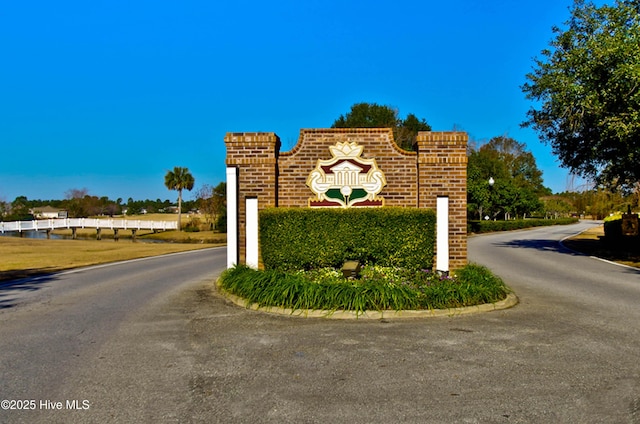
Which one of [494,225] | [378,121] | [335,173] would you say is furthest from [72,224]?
[335,173]

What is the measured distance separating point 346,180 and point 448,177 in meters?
2.33

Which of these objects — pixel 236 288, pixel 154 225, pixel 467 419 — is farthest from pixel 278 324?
pixel 154 225

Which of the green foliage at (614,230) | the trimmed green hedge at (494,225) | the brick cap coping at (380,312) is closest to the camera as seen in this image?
the brick cap coping at (380,312)

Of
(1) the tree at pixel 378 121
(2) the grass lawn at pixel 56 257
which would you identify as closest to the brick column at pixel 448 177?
(2) the grass lawn at pixel 56 257

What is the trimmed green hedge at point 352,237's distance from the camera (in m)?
10.0

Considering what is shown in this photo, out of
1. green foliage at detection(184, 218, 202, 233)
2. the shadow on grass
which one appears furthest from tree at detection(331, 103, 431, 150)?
the shadow on grass

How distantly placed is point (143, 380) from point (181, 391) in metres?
0.57

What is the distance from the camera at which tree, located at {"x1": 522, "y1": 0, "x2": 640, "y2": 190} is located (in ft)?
48.9

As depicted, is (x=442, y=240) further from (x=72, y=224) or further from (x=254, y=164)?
(x=72, y=224)

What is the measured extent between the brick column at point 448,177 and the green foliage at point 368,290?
131 centimetres

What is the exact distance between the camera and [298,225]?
33.4 feet

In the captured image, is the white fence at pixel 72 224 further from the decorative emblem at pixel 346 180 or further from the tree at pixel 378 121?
the decorative emblem at pixel 346 180

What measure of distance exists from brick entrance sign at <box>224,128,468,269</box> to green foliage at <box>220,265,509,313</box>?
1963 millimetres

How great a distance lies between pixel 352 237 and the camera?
33.2 feet
